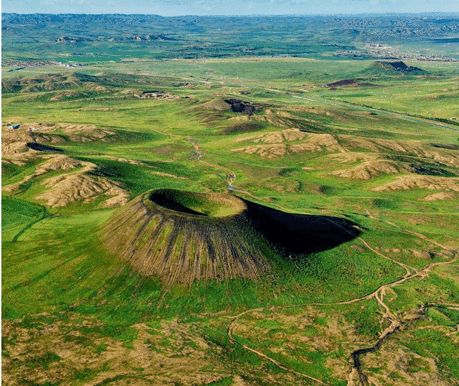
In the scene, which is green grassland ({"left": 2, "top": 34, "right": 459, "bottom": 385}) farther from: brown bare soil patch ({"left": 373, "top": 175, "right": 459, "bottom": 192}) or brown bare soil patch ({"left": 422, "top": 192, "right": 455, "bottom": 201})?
brown bare soil patch ({"left": 373, "top": 175, "right": 459, "bottom": 192})

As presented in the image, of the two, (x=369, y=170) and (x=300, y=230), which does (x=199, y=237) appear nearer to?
(x=300, y=230)

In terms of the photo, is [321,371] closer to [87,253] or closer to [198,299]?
[198,299]

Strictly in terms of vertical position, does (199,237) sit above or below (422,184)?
above

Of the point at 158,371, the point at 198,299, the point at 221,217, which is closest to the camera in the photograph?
the point at 158,371

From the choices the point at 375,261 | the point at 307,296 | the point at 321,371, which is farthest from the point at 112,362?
the point at 375,261

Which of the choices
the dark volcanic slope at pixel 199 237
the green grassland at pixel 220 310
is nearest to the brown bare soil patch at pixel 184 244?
the dark volcanic slope at pixel 199 237

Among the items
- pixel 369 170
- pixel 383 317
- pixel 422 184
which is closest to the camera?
pixel 383 317

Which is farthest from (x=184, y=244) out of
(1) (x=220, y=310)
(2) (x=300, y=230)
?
A: (2) (x=300, y=230)
